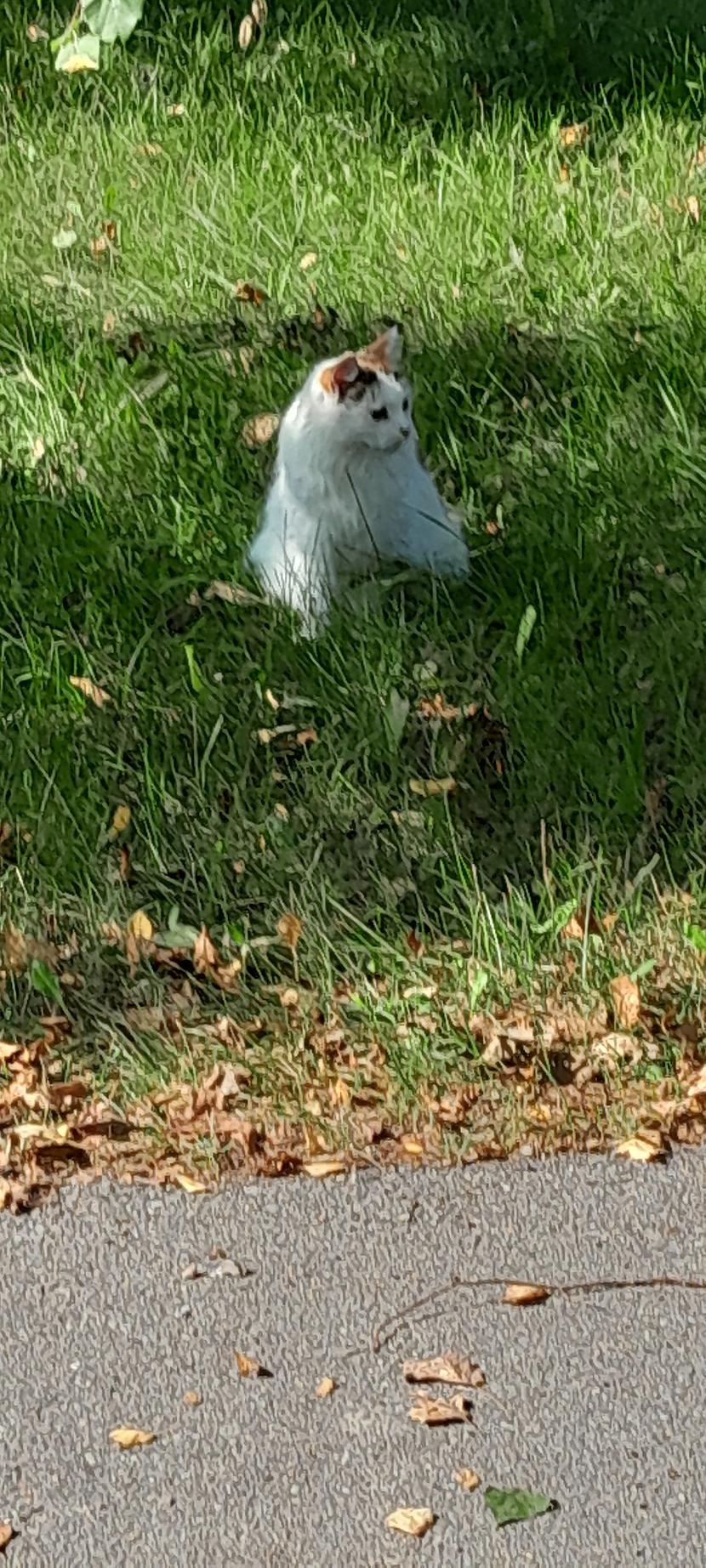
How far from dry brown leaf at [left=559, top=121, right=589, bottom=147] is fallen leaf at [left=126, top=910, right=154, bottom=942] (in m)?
3.70

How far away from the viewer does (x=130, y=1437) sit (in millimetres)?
2482

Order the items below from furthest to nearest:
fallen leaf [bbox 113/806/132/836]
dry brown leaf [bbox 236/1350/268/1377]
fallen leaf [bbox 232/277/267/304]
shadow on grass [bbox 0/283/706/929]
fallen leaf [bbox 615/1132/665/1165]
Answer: fallen leaf [bbox 232/277/267/304]
fallen leaf [bbox 113/806/132/836]
shadow on grass [bbox 0/283/706/929]
fallen leaf [bbox 615/1132/665/1165]
dry brown leaf [bbox 236/1350/268/1377]

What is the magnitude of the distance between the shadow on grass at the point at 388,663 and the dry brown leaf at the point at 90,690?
0.03m

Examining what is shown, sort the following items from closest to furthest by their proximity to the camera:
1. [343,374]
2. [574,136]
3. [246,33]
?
[343,374] < [574,136] < [246,33]

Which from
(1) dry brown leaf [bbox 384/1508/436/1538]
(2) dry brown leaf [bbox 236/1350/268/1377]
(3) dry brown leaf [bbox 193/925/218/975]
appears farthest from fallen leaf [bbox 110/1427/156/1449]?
(3) dry brown leaf [bbox 193/925/218/975]

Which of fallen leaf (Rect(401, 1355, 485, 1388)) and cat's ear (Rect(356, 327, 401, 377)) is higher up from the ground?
cat's ear (Rect(356, 327, 401, 377))

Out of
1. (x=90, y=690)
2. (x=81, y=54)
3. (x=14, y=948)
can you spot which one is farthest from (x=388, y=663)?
(x=81, y=54)

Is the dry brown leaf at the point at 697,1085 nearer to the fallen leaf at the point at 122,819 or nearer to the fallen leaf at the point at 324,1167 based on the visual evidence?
the fallen leaf at the point at 324,1167

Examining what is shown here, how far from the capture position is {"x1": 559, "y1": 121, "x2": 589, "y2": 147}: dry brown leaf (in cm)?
598

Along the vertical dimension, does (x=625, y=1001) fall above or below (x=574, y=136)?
below

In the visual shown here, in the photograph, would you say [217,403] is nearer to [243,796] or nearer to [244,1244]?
[243,796]

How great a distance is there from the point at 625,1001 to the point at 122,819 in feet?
3.82

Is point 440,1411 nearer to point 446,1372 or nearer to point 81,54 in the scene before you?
point 446,1372

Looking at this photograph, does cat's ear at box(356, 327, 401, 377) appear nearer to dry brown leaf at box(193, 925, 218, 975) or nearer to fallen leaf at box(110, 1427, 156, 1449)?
dry brown leaf at box(193, 925, 218, 975)
